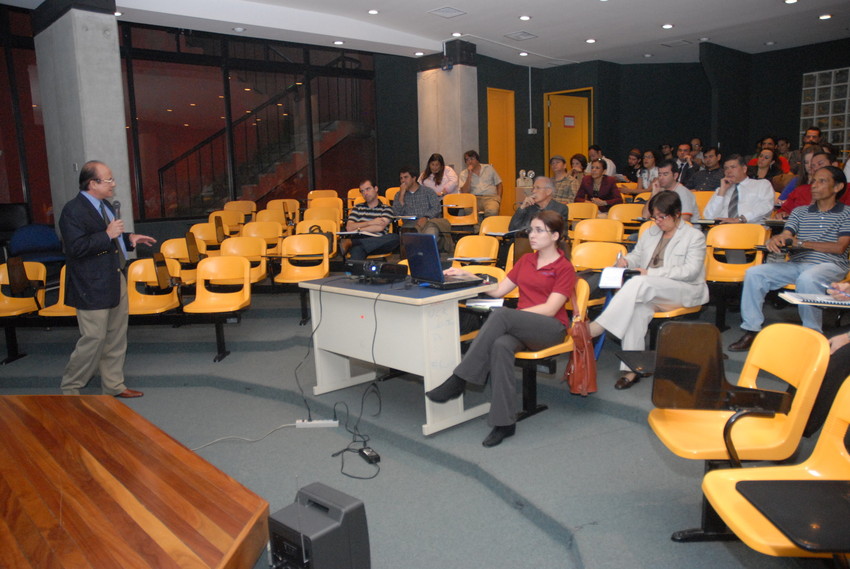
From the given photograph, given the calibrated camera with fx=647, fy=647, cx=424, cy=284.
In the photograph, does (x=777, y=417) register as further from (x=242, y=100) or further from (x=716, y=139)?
(x=716, y=139)

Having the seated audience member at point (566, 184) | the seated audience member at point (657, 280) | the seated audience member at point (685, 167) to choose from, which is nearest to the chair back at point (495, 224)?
the seated audience member at point (566, 184)

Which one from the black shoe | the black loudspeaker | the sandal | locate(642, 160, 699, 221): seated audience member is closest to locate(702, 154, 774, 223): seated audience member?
locate(642, 160, 699, 221): seated audience member

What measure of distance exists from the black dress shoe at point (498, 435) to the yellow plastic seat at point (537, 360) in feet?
0.81

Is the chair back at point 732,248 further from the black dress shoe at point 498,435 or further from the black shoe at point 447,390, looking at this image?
the black shoe at point 447,390

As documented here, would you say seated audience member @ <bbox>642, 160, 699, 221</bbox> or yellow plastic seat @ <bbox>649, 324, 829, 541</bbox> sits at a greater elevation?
seated audience member @ <bbox>642, 160, 699, 221</bbox>

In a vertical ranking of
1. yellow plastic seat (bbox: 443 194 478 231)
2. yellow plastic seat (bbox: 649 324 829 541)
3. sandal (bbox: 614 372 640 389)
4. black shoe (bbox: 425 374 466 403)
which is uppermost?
yellow plastic seat (bbox: 443 194 478 231)

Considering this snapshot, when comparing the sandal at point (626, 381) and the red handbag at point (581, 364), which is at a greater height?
the red handbag at point (581, 364)

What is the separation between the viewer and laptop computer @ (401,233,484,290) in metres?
3.60

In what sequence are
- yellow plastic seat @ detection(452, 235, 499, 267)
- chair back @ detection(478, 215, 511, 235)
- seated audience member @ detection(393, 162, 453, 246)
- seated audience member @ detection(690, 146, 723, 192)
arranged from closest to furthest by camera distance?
yellow plastic seat @ detection(452, 235, 499, 267) < chair back @ detection(478, 215, 511, 235) < seated audience member @ detection(393, 162, 453, 246) < seated audience member @ detection(690, 146, 723, 192)

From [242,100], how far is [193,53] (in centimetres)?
100

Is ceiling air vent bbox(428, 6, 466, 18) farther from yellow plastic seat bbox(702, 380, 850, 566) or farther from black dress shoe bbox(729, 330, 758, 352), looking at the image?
yellow plastic seat bbox(702, 380, 850, 566)

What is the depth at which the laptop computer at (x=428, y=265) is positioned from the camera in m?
3.60

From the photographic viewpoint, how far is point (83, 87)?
23.6ft

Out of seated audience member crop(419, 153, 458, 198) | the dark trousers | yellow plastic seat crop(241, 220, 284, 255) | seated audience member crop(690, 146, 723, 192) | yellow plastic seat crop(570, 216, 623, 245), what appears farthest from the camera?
seated audience member crop(419, 153, 458, 198)
